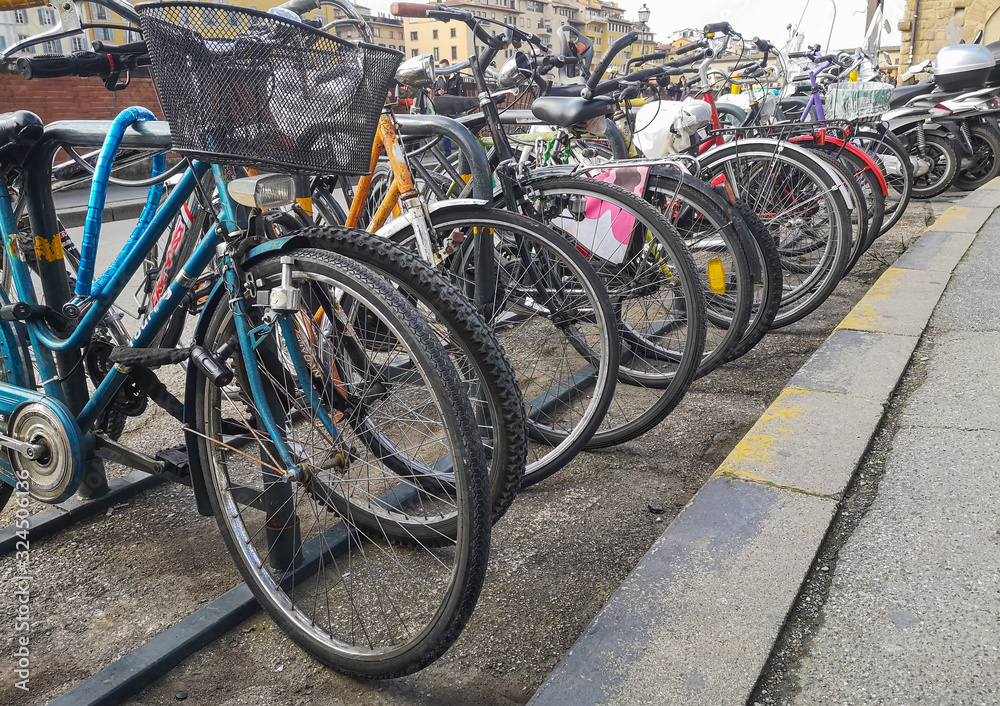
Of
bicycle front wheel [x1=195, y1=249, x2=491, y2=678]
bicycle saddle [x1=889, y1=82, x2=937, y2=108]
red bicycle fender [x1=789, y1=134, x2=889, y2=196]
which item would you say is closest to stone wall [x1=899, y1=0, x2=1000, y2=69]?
bicycle saddle [x1=889, y1=82, x2=937, y2=108]

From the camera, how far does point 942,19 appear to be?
3016 cm

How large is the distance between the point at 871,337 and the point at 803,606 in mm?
2059

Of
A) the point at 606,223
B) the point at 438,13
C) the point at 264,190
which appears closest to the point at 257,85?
the point at 264,190

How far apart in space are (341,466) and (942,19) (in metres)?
35.4

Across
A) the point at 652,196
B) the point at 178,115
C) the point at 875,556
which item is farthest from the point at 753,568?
the point at 652,196

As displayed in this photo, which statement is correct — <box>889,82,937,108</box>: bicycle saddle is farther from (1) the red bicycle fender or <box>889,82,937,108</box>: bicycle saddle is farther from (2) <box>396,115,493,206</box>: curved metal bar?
(2) <box>396,115,493,206</box>: curved metal bar

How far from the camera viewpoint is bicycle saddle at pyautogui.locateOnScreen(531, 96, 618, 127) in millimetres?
3229

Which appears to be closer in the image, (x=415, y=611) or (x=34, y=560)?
(x=415, y=611)

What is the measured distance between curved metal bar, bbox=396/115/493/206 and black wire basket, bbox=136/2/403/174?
1.01 meters

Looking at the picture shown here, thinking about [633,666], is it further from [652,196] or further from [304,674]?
[652,196]

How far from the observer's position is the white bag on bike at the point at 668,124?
3.95 m

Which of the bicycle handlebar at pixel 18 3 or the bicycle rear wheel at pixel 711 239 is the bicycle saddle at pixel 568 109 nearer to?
the bicycle rear wheel at pixel 711 239

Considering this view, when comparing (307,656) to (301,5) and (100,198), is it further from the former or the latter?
(301,5)

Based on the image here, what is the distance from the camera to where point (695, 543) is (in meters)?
1.97
